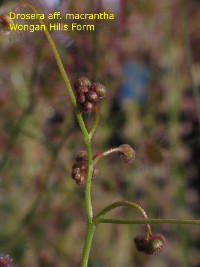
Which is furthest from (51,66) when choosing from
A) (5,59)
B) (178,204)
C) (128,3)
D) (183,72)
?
(183,72)

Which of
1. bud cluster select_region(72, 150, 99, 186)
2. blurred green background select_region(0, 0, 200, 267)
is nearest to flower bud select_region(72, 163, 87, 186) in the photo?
bud cluster select_region(72, 150, 99, 186)

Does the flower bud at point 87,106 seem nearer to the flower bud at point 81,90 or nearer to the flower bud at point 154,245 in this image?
the flower bud at point 81,90

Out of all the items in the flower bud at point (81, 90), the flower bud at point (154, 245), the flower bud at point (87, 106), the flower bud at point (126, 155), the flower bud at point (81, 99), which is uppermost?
the flower bud at point (81, 90)

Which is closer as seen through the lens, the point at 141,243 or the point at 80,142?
the point at 141,243

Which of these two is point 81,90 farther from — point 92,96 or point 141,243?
point 141,243

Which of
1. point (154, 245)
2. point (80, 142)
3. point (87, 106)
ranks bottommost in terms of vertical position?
point (154, 245)

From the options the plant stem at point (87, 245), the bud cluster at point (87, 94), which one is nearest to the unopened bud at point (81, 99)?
the bud cluster at point (87, 94)

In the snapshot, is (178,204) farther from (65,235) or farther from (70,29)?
(70,29)

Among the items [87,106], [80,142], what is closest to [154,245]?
[87,106]
